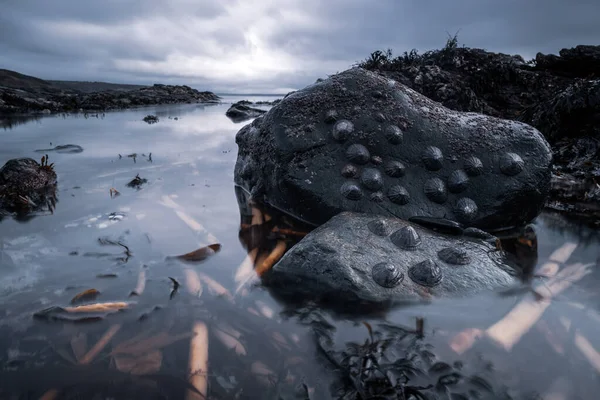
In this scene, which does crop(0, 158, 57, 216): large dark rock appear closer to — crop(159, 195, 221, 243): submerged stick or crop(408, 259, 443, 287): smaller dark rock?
crop(159, 195, 221, 243): submerged stick

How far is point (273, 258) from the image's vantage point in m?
3.39

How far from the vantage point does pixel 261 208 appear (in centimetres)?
472

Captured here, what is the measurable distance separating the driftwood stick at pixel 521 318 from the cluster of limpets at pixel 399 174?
1.04 m

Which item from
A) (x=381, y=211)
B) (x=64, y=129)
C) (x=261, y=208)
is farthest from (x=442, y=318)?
(x=64, y=129)

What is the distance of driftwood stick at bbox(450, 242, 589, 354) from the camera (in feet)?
7.49

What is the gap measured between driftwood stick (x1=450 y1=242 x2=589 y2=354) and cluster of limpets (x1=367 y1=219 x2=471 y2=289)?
1.75 feet

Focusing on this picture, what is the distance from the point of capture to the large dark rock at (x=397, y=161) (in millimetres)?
4082

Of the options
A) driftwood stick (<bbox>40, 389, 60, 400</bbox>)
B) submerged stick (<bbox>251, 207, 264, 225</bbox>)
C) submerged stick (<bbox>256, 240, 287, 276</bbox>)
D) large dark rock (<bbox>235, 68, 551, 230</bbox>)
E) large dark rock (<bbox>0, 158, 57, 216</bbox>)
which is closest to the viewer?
driftwood stick (<bbox>40, 389, 60, 400</bbox>)

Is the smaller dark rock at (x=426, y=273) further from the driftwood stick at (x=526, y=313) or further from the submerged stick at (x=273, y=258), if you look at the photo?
the submerged stick at (x=273, y=258)

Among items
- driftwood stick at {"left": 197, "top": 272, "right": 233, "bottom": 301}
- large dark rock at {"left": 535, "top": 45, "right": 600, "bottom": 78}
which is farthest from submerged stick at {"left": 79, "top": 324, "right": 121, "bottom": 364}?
large dark rock at {"left": 535, "top": 45, "right": 600, "bottom": 78}

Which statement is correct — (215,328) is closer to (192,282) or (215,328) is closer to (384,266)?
(192,282)

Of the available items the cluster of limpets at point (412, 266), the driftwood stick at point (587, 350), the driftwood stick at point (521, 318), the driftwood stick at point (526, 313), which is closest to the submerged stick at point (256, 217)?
the cluster of limpets at point (412, 266)

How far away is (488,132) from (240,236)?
3301 mm

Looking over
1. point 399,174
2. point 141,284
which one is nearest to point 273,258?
→ point 141,284
